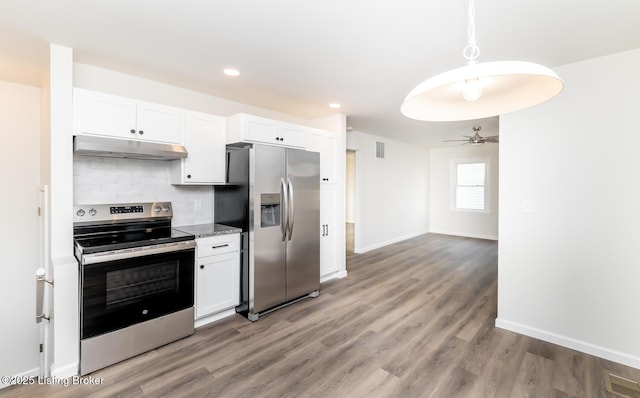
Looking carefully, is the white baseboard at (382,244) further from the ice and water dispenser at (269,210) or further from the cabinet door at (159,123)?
the cabinet door at (159,123)

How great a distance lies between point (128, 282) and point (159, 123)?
1493 mm

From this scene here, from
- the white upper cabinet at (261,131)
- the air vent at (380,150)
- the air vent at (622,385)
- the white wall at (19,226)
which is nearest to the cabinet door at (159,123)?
the white upper cabinet at (261,131)

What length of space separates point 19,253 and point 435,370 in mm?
4409

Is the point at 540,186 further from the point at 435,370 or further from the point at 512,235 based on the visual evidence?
the point at 435,370

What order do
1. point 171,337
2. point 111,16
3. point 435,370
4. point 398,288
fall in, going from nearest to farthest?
point 111,16 → point 435,370 → point 171,337 → point 398,288

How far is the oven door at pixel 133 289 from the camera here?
224 centimetres

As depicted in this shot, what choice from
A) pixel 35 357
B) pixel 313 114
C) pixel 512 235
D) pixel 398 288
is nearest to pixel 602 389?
pixel 512 235

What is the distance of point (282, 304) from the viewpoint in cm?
346

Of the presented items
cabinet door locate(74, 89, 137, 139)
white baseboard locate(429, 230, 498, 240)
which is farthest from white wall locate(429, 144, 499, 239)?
cabinet door locate(74, 89, 137, 139)

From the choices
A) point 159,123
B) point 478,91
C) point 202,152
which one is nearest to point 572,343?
point 478,91

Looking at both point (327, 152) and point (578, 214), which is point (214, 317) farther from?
point (578, 214)

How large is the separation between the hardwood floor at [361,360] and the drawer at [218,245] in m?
0.76

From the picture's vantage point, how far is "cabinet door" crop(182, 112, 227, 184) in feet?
9.93

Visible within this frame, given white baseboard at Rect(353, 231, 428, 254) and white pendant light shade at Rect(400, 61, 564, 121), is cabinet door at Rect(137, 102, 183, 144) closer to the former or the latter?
white pendant light shade at Rect(400, 61, 564, 121)
